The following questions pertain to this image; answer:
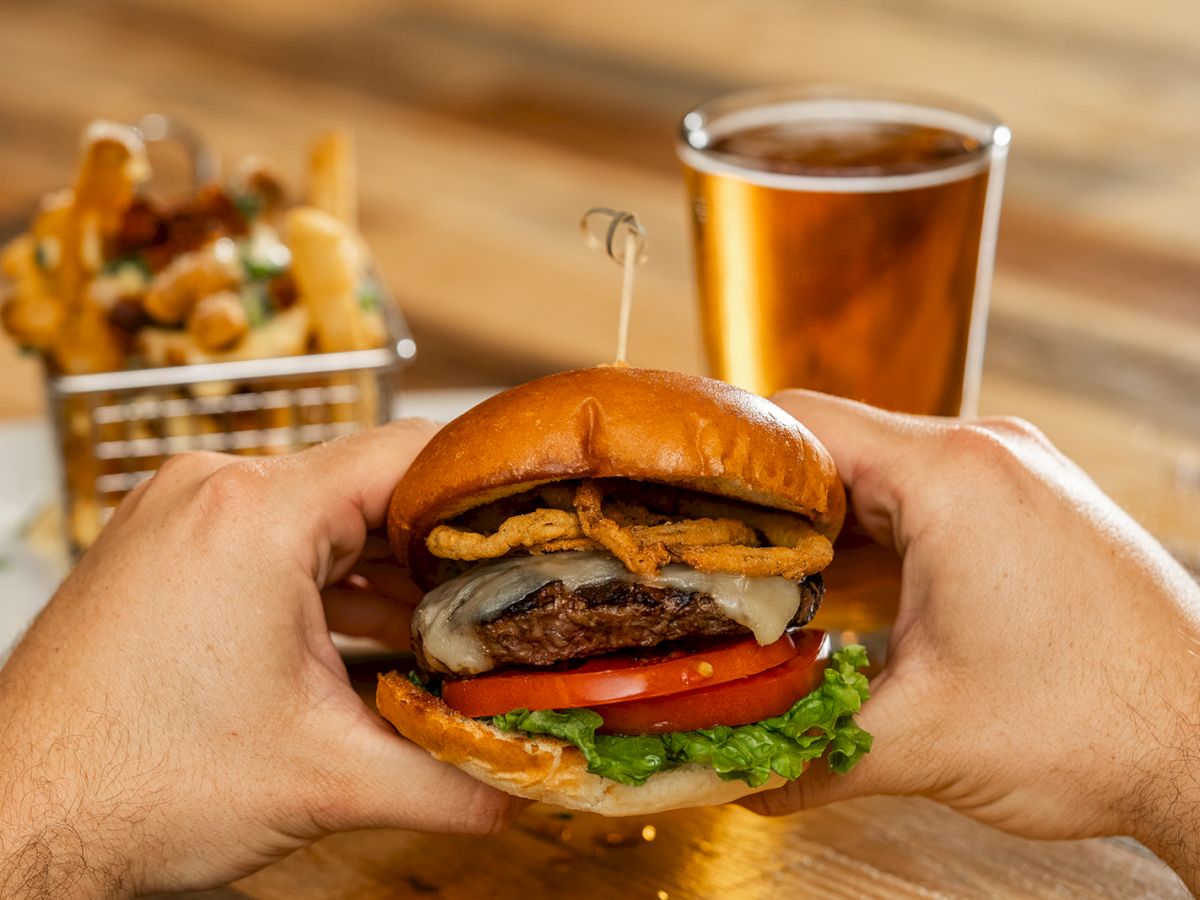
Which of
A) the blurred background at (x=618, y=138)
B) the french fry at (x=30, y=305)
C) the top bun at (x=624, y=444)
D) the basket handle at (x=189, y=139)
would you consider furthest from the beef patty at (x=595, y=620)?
the basket handle at (x=189, y=139)

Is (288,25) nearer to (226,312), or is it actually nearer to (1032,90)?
(1032,90)

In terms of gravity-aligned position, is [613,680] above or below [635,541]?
below

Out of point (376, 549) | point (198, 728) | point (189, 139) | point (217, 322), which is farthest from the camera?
point (189, 139)

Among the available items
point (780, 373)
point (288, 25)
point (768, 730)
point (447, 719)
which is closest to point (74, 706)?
point (447, 719)

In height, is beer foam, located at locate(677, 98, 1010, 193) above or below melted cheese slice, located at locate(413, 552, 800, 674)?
above

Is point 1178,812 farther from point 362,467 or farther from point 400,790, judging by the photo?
point 362,467

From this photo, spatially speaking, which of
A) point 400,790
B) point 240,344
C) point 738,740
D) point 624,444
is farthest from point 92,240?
point 738,740

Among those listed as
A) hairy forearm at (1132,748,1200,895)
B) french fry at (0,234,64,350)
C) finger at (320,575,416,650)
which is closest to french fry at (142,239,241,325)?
french fry at (0,234,64,350)

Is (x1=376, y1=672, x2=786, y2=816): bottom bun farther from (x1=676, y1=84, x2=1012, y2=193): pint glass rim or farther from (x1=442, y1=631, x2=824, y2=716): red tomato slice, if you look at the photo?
(x1=676, y1=84, x2=1012, y2=193): pint glass rim
